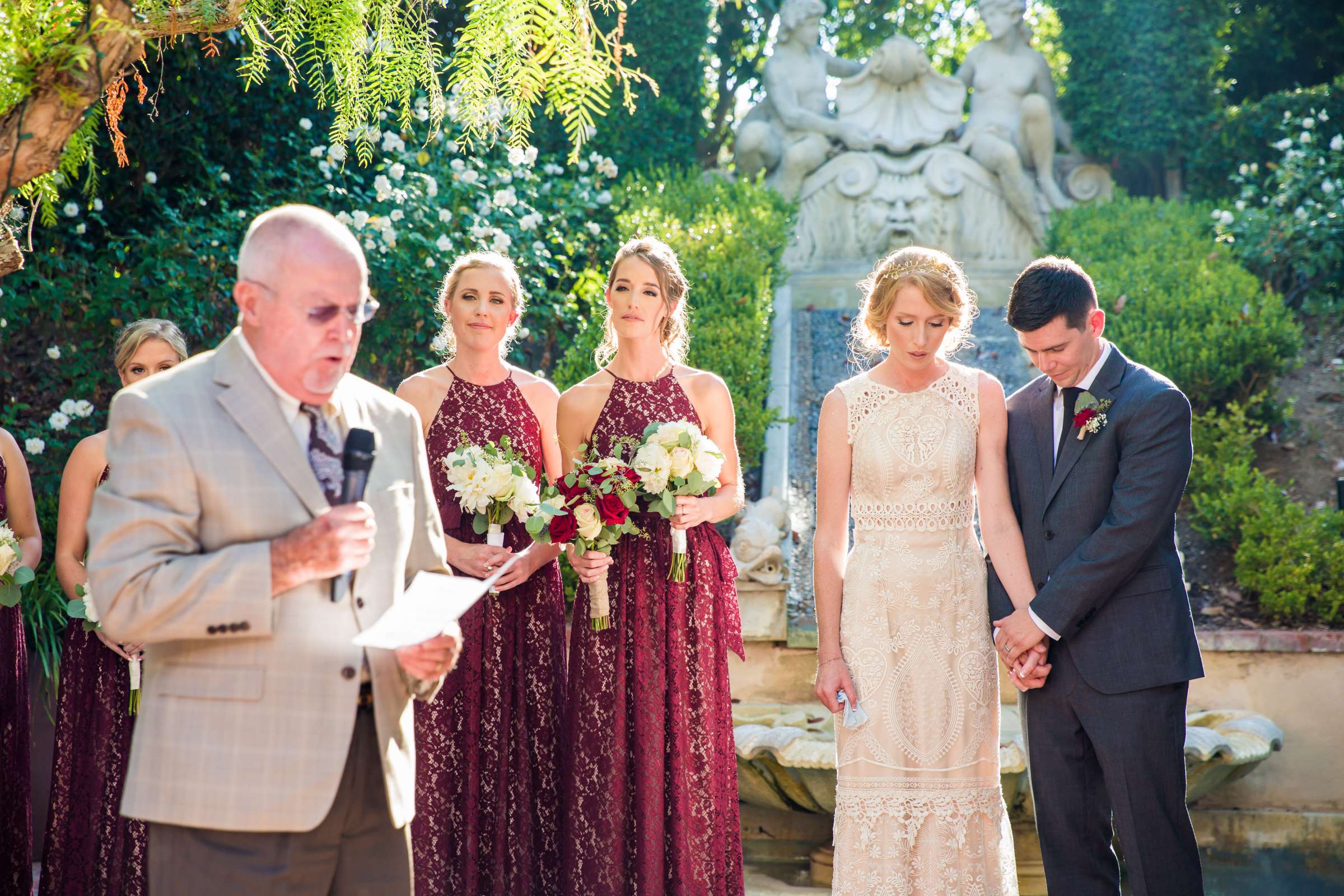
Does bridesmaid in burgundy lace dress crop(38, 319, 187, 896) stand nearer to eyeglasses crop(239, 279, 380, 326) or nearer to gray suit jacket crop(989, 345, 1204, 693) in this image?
eyeglasses crop(239, 279, 380, 326)

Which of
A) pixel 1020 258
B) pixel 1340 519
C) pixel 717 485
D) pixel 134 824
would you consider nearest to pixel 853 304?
pixel 1020 258

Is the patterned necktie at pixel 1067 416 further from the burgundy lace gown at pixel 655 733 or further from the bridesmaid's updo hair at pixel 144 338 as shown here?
the bridesmaid's updo hair at pixel 144 338

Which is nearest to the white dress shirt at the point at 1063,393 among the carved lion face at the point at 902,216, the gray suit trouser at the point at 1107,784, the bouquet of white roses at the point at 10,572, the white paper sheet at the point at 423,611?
the gray suit trouser at the point at 1107,784

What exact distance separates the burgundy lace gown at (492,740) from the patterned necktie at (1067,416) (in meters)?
1.91

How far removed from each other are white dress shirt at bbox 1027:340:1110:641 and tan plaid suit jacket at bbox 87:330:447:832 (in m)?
2.34

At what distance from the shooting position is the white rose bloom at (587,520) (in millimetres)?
4262

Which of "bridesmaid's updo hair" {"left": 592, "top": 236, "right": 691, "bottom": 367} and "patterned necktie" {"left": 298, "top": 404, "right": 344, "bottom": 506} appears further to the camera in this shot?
"bridesmaid's updo hair" {"left": 592, "top": 236, "right": 691, "bottom": 367}

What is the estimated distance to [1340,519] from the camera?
728 centimetres

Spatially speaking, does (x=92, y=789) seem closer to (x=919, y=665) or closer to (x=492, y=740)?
(x=492, y=740)

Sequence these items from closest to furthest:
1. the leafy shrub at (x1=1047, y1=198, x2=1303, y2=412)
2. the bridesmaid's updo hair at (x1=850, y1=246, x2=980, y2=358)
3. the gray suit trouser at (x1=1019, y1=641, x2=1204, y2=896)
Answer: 1. the gray suit trouser at (x1=1019, y1=641, x2=1204, y2=896)
2. the bridesmaid's updo hair at (x1=850, y1=246, x2=980, y2=358)
3. the leafy shrub at (x1=1047, y1=198, x2=1303, y2=412)

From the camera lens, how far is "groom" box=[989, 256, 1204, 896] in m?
3.77

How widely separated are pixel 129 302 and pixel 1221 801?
22.8ft

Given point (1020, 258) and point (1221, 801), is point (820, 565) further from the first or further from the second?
point (1020, 258)

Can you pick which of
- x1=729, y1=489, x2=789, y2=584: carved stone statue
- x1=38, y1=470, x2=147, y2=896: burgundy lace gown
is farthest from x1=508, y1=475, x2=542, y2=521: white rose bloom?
x1=729, y1=489, x2=789, y2=584: carved stone statue
